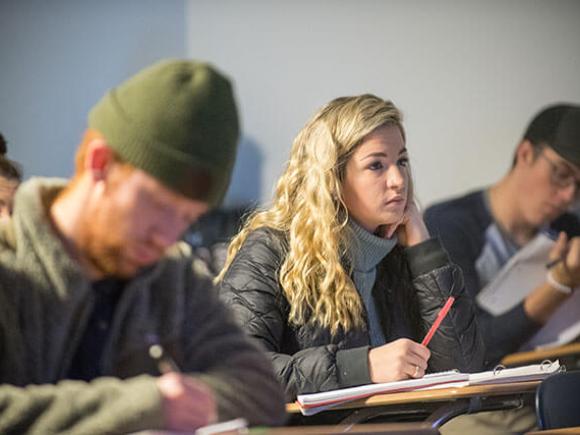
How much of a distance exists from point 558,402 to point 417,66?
287cm

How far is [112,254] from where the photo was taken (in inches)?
54.0

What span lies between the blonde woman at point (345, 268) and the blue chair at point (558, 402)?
27 centimetres

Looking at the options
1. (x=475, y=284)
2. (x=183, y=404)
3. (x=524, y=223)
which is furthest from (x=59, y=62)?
(x=183, y=404)

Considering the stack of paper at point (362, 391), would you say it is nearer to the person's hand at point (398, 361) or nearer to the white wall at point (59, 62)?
the person's hand at point (398, 361)

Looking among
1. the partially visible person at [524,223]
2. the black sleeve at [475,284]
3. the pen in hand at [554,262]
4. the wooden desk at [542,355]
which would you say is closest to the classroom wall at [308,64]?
the partially visible person at [524,223]

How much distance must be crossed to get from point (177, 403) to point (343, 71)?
3.61 m

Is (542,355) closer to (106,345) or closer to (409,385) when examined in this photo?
(409,385)

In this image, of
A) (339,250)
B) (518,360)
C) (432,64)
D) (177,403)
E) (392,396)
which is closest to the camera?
(177,403)

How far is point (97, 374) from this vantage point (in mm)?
1444

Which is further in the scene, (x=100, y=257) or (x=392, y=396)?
(x=392, y=396)

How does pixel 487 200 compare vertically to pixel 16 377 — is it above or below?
below

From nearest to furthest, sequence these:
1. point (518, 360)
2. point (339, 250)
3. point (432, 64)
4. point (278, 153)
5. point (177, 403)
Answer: point (177, 403) → point (339, 250) → point (518, 360) → point (278, 153) → point (432, 64)

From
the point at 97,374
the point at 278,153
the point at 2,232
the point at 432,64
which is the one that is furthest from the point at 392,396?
the point at 432,64

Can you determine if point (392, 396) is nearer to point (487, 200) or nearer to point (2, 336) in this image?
point (2, 336)
